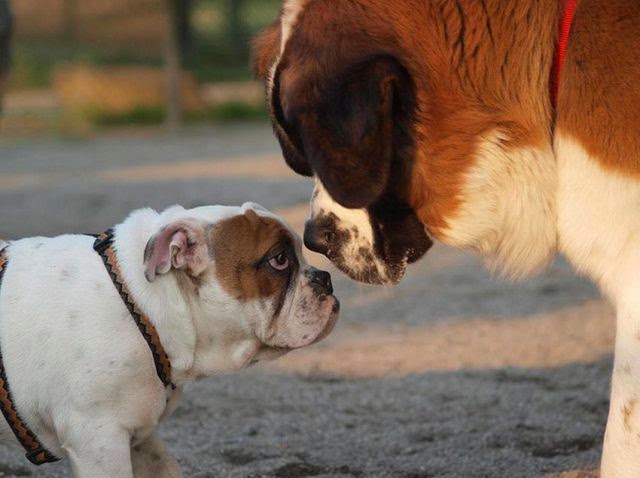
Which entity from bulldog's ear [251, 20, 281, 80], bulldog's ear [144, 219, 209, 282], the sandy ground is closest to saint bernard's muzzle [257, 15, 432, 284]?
bulldog's ear [251, 20, 281, 80]

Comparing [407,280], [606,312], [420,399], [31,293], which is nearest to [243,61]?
[407,280]

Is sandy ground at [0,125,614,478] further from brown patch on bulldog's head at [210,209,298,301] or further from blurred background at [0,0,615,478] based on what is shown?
brown patch on bulldog's head at [210,209,298,301]

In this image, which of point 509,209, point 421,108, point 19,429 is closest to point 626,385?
point 509,209

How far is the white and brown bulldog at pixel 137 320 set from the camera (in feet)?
11.6

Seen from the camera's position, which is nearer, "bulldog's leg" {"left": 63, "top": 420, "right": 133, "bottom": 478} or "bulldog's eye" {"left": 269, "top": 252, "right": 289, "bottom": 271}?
"bulldog's leg" {"left": 63, "top": 420, "right": 133, "bottom": 478}

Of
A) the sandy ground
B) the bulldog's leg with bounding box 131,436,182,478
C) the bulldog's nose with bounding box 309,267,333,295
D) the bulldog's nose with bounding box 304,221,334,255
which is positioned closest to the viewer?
the bulldog's nose with bounding box 304,221,334,255

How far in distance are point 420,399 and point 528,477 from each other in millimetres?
1192

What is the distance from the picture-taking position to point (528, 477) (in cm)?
407

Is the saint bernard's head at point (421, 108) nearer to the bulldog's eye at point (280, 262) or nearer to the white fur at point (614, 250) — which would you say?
the white fur at point (614, 250)

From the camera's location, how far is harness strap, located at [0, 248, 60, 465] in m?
3.62

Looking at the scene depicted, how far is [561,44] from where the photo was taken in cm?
292

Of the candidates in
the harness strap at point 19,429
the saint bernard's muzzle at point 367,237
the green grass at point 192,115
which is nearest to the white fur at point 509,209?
the saint bernard's muzzle at point 367,237

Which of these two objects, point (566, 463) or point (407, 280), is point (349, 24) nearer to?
point (566, 463)

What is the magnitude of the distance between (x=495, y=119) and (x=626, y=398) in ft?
2.65
